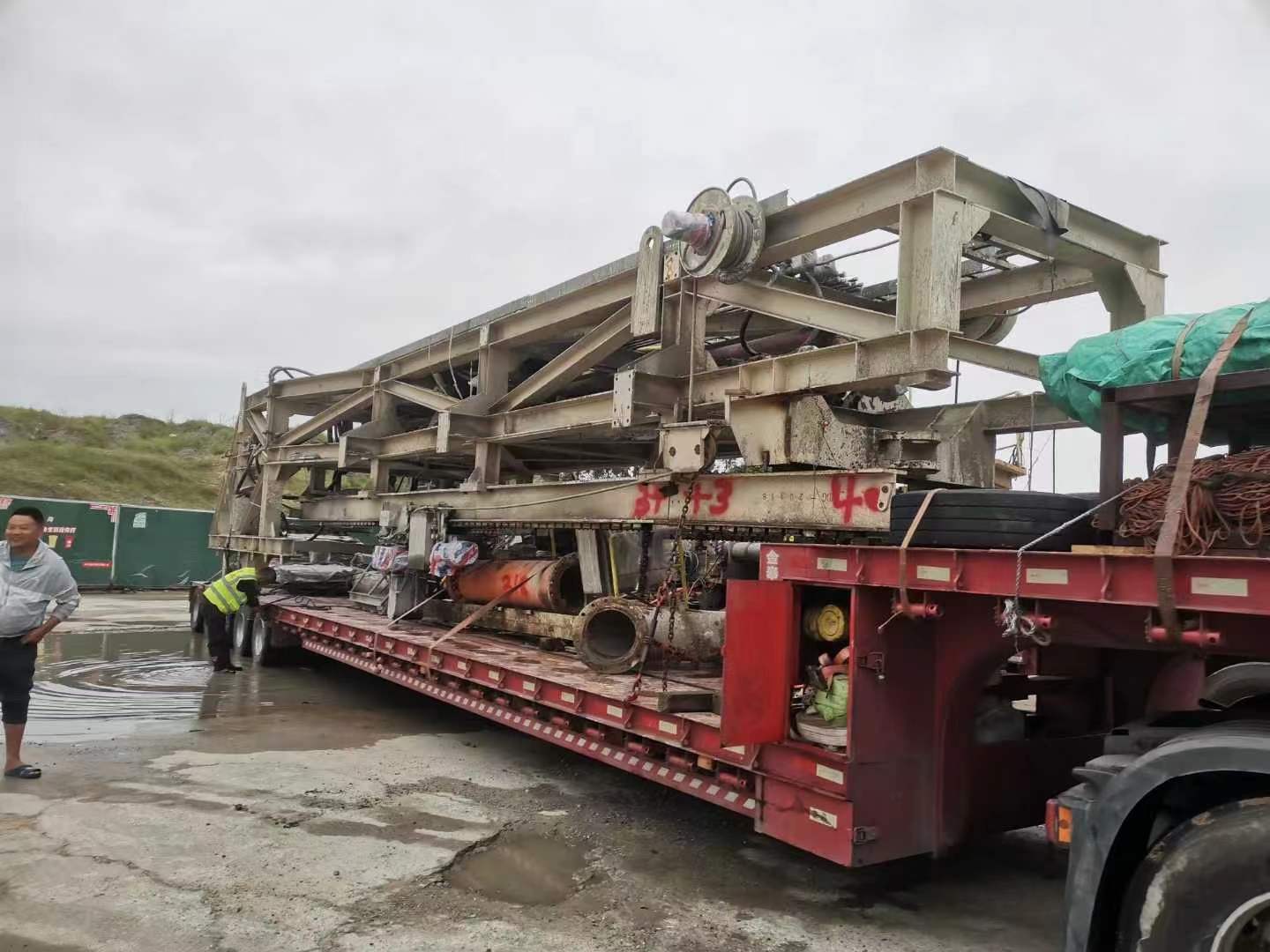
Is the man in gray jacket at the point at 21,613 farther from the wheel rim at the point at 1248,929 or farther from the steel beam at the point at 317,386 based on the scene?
the wheel rim at the point at 1248,929

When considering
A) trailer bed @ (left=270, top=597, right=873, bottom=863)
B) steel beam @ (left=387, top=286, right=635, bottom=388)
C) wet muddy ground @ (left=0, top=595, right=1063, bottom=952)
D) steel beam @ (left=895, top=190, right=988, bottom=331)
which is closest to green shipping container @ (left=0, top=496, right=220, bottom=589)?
steel beam @ (left=387, top=286, right=635, bottom=388)

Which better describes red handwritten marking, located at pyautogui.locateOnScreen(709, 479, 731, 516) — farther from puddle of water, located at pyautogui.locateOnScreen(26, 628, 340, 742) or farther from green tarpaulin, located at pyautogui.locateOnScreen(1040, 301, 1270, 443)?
puddle of water, located at pyautogui.locateOnScreen(26, 628, 340, 742)

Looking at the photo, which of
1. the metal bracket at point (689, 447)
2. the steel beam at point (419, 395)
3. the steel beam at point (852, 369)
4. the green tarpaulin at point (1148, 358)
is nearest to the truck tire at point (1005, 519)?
the green tarpaulin at point (1148, 358)

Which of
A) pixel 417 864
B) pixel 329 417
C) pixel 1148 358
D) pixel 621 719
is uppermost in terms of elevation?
pixel 329 417

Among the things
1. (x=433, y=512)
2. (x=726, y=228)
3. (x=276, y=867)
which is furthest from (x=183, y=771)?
(x=726, y=228)

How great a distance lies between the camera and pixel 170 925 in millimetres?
3750

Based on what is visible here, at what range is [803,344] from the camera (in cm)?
694

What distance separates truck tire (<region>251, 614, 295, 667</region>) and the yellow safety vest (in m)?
0.47

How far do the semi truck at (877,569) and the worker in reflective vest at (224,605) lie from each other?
240 centimetres

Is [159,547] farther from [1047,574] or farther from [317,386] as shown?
[1047,574]

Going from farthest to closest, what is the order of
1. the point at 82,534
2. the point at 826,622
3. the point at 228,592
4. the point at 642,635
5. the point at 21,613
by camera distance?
the point at 82,534, the point at 228,592, the point at 642,635, the point at 21,613, the point at 826,622

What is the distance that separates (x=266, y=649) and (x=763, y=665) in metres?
8.83

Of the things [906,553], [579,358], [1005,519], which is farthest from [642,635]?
[1005,519]

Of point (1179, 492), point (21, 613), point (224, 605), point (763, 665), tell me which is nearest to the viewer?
point (1179, 492)
